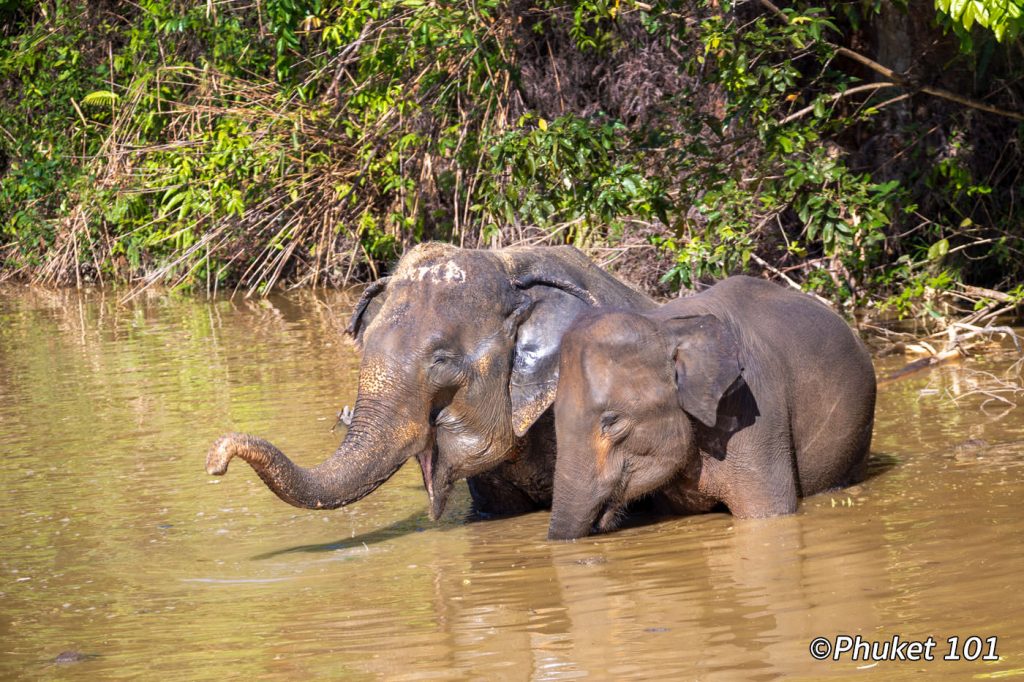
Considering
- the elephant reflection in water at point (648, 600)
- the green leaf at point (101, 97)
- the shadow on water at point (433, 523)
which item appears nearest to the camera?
the elephant reflection in water at point (648, 600)

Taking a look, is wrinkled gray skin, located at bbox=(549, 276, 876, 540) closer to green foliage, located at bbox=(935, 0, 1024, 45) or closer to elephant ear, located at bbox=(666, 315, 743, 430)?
elephant ear, located at bbox=(666, 315, 743, 430)

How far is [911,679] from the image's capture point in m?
4.27

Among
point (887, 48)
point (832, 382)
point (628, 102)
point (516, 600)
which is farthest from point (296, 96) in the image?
point (516, 600)

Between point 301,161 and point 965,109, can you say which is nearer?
point 965,109

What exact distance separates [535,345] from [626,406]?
579mm

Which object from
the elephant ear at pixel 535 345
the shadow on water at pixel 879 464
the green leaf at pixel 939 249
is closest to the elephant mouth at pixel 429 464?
the elephant ear at pixel 535 345

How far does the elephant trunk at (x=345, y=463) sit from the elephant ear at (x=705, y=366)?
1140 mm

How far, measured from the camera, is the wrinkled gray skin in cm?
610

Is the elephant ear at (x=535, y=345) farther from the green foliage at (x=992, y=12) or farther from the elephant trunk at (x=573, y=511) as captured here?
the green foliage at (x=992, y=12)

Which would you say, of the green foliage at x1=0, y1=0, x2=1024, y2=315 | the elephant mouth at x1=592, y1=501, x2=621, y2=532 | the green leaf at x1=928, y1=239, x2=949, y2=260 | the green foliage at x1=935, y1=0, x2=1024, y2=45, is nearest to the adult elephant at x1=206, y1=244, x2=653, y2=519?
the elephant mouth at x1=592, y1=501, x2=621, y2=532

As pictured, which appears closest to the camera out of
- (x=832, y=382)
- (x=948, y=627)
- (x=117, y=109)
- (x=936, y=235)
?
(x=948, y=627)

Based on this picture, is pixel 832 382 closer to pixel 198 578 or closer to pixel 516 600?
pixel 516 600

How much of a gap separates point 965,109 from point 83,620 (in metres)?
8.47

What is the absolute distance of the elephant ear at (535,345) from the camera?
6.39m
